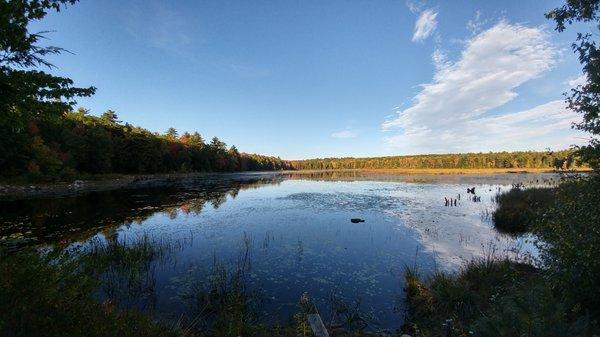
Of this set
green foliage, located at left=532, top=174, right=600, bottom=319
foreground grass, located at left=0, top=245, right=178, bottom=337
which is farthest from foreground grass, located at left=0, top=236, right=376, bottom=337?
green foliage, located at left=532, top=174, right=600, bottom=319

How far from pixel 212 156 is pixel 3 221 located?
10631 centimetres

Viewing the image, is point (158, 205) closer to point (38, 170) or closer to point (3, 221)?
point (3, 221)

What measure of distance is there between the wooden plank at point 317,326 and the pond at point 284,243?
64.0 inches

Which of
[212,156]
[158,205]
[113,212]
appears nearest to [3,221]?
[113,212]

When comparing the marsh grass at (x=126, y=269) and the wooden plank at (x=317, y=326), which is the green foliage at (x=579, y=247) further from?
the marsh grass at (x=126, y=269)

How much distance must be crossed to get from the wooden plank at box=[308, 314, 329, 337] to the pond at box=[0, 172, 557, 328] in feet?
5.33

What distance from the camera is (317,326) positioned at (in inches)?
319

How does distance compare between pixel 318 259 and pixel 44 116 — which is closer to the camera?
pixel 44 116

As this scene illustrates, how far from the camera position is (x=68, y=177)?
5406cm

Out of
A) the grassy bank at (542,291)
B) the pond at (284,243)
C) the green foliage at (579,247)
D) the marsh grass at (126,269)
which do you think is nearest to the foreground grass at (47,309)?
the marsh grass at (126,269)

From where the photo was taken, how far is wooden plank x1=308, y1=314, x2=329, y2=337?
305 inches

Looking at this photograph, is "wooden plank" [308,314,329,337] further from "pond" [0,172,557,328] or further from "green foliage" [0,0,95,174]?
"green foliage" [0,0,95,174]

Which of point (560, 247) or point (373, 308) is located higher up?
point (560, 247)

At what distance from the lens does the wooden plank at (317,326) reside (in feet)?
25.4
